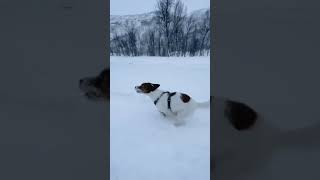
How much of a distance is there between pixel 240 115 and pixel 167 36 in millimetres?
6557

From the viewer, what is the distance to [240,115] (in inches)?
80.0

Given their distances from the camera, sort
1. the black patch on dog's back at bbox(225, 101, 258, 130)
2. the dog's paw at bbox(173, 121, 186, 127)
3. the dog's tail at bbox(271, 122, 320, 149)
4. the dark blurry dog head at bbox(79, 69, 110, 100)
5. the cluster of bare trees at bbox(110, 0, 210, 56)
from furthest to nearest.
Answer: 1. the cluster of bare trees at bbox(110, 0, 210, 56)
2. the dog's paw at bbox(173, 121, 186, 127)
3. the dark blurry dog head at bbox(79, 69, 110, 100)
4. the black patch on dog's back at bbox(225, 101, 258, 130)
5. the dog's tail at bbox(271, 122, 320, 149)

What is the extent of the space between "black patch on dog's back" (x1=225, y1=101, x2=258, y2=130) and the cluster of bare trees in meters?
5.99

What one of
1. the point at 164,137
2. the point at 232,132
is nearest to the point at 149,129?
the point at 164,137

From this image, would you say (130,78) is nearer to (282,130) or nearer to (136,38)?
(282,130)

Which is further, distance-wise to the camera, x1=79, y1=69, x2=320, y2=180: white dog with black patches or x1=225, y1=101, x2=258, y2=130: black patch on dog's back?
x1=225, y1=101, x2=258, y2=130: black patch on dog's back

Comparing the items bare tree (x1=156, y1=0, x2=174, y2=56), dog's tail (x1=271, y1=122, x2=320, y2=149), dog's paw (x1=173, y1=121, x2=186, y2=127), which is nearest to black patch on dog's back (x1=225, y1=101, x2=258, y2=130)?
dog's tail (x1=271, y1=122, x2=320, y2=149)

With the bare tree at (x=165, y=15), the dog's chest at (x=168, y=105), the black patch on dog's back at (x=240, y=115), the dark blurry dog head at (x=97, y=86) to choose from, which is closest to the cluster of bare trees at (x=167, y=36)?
the bare tree at (x=165, y=15)

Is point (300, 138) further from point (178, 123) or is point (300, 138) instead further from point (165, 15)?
point (165, 15)

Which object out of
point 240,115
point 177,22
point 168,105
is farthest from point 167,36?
point 240,115

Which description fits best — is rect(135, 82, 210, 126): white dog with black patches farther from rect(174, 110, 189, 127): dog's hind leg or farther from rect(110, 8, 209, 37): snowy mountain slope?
rect(110, 8, 209, 37): snowy mountain slope

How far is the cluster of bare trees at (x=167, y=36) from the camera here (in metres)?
8.11

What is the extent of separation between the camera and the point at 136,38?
8.56 meters

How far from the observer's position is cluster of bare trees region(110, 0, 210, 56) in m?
8.11
